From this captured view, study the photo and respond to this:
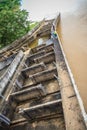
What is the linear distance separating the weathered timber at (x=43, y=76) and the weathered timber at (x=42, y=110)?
3.01ft

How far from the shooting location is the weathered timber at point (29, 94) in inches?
110

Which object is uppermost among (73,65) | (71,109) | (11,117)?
(71,109)

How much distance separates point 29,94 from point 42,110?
0.54 metres

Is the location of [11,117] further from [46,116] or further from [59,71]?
[59,71]

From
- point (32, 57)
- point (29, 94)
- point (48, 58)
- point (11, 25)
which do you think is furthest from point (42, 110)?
point (11, 25)

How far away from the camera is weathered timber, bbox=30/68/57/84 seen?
322 centimetres

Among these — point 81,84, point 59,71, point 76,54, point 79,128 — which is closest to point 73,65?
point 76,54

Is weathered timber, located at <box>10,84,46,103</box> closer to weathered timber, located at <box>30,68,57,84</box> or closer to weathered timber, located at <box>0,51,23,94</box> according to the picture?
weathered timber, located at <box>0,51,23,94</box>

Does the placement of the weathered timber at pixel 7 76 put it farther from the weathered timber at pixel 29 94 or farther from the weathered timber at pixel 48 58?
the weathered timber at pixel 48 58

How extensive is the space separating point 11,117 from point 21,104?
30 cm

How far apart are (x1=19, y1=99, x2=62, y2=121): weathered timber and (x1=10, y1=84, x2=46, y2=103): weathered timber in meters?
0.43

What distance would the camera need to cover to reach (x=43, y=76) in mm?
3256

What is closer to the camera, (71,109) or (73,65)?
(71,109)

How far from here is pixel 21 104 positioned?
2.95 metres
